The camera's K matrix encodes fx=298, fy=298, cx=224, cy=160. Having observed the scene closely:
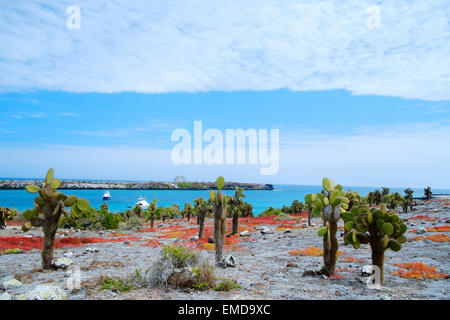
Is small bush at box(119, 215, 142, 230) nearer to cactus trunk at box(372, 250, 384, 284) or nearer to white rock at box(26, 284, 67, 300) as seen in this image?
white rock at box(26, 284, 67, 300)

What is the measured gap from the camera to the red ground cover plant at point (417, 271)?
10.8 metres

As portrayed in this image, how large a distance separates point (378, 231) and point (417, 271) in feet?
8.82

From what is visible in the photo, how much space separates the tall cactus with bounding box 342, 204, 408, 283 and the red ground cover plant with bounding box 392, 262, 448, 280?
152 centimetres

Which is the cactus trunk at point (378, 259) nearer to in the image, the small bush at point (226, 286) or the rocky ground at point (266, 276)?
the rocky ground at point (266, 276)

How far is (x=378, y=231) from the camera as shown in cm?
1052

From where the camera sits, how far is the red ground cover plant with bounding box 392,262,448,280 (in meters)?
10.8

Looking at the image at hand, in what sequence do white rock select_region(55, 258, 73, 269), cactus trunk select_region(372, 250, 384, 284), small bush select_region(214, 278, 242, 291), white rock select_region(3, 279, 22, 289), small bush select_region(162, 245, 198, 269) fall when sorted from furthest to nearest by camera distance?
1. white rock select_region(55, 258, 73, 269)
2. cactus trunk select_region(372, 250, 384, 284)
3. small bush select_region(162, 245, 198, 269)
4. white rock select_region(3, 279, 22, 289)
5. small bush select_region(214, 278, 242, 291)

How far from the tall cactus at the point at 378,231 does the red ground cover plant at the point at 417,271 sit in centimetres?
152

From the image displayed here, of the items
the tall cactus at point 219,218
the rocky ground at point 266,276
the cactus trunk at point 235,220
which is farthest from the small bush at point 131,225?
the tall cactus at point 219,218

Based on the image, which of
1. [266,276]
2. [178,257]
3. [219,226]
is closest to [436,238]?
[266,276]

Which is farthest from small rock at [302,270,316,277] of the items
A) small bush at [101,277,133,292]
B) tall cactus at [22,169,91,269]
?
tall cactus at [22,169,91,269]

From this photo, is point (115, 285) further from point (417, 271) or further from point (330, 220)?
point (417, 271)
